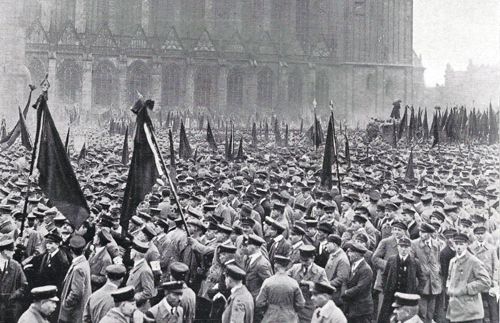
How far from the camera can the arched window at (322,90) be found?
57344mm

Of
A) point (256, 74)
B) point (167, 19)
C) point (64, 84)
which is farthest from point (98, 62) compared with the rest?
point (256, 74)

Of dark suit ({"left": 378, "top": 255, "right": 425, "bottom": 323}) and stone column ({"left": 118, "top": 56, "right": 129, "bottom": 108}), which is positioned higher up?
stone column ({"left": 118, "top": 56, "right": 129, "bottom": 108})

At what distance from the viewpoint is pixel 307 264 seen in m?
8.25

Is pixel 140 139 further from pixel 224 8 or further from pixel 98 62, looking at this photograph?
pixel 224 8

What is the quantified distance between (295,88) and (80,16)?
69.3ft

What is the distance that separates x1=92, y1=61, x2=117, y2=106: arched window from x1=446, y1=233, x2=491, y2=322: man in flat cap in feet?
150

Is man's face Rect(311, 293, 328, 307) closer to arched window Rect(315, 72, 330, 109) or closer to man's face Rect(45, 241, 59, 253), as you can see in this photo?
man's face Rect(45, 241, 59, 253)

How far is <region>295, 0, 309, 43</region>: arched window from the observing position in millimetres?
60469

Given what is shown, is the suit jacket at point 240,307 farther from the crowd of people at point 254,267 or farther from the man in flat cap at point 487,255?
the man in flat cap at point 487,255

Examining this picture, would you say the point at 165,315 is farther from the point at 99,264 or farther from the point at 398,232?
the point at 398,232

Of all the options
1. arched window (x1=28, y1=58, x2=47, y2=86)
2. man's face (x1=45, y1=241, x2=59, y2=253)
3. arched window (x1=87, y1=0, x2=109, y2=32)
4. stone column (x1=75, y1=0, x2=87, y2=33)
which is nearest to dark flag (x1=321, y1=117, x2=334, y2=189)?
man's face (x1=45, y1=241, x2=59, y2=253)

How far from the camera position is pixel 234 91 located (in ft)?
181

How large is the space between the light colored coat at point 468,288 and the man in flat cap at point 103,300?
4944 mm

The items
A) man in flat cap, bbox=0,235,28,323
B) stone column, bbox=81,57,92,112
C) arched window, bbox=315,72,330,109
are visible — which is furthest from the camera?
arched window, bbox=315,72,330,109
